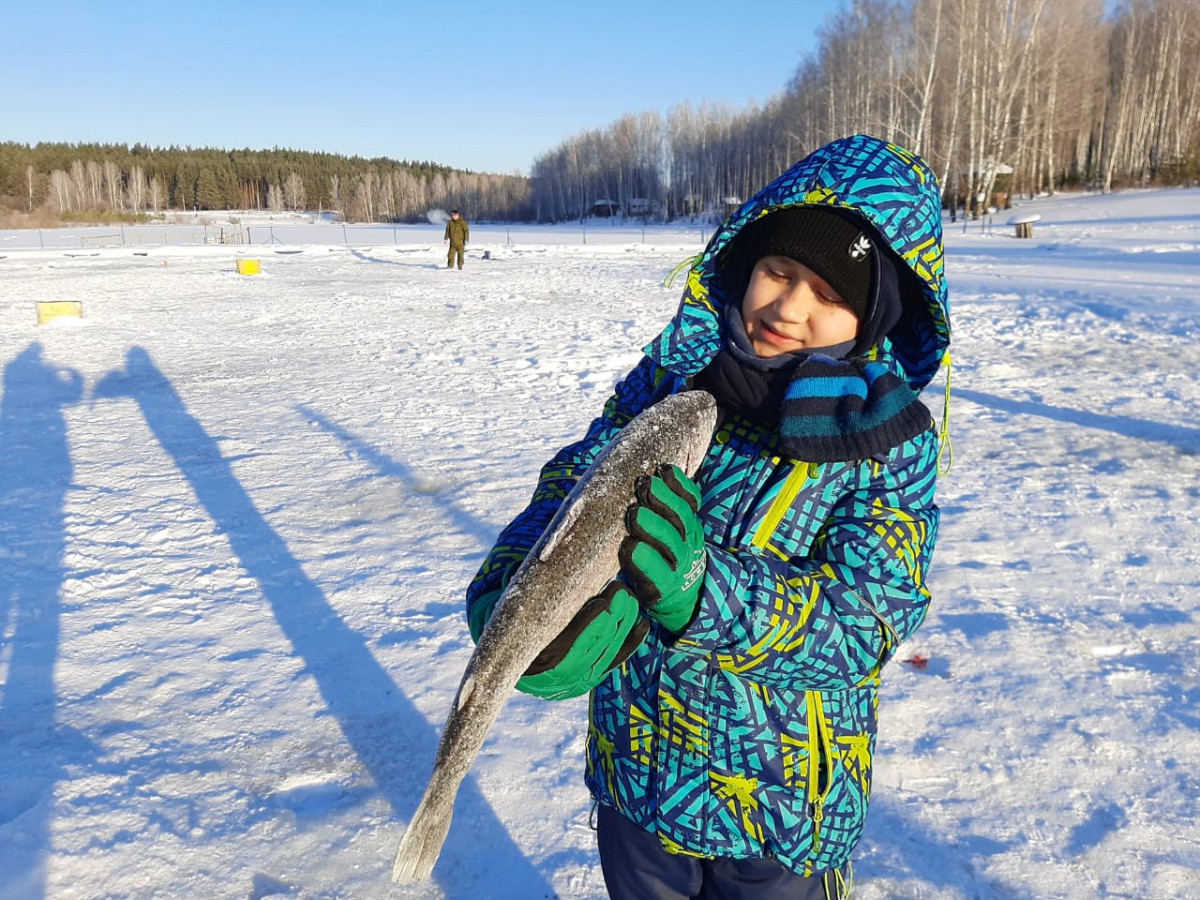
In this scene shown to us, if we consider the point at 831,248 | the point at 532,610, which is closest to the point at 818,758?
the point at 532,610

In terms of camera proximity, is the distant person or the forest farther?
the forest

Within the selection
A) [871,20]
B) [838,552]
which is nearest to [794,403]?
[838,552]

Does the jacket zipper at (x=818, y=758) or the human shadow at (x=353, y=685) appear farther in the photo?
the human shadow at (x=353, y=685)

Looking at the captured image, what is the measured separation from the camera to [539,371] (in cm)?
959

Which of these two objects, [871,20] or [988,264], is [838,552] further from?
[871,20]

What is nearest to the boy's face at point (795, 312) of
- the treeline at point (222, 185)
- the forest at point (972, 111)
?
the forest at point (972, 111)

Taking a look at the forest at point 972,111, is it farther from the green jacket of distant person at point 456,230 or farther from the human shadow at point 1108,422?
the human shadow at point 1108,422

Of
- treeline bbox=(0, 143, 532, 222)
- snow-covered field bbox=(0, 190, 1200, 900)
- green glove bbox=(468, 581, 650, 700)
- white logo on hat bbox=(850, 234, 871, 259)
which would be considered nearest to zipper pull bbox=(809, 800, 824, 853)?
green glove bbox=(468, 581, 650, 700)

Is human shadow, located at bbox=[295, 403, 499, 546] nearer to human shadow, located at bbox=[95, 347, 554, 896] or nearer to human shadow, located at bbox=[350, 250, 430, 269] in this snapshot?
human shadow, located at bbox=[95, 347, 554, 896]

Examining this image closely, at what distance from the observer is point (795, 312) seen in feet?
4.70

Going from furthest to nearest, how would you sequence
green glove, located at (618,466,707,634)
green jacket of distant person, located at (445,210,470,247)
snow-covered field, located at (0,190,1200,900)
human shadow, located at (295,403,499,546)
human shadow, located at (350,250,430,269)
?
human shadow, located at (350,250,430,269) < green jacket of distant person, located at (445,210,470,247) < human shadow, located at (295,403,499,546) < snow-covered field, located at (0,190,1200,900) < green glove, located at (618,466,707,634)

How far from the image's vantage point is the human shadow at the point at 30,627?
2725 millimetres

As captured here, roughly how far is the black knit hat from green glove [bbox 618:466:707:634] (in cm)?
55

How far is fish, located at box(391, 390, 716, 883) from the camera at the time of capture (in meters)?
1.12
